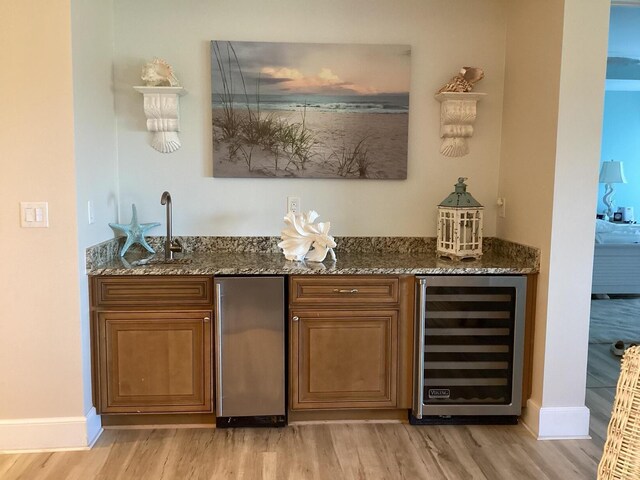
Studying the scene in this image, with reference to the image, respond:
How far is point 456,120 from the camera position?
3.03m

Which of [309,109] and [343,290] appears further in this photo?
[309,109]

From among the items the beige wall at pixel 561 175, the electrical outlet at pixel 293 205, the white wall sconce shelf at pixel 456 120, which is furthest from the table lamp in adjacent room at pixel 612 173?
the electrical outlet at pixel 293 205

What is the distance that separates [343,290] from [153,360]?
3.33 ft

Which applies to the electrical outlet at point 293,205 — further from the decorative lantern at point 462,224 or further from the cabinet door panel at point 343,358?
the decorative lantern at point 462,224

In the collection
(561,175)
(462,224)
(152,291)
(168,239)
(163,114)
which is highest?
(163,114)

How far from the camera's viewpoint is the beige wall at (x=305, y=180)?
297 cm

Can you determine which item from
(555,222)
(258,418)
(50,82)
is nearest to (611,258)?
(555,222)

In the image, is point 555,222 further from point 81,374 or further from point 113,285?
point 81,374

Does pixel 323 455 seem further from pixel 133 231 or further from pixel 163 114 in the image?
pixel 163 114

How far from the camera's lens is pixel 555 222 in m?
2.52

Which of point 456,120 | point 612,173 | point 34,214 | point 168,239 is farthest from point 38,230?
point 612,173

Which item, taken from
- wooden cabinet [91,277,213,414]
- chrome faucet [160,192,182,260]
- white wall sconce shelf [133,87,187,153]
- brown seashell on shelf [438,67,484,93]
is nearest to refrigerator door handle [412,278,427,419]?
wooden cabinet [91,277,213,414]

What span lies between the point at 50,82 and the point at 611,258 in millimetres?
5497

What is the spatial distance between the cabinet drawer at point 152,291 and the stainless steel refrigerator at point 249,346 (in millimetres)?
94
